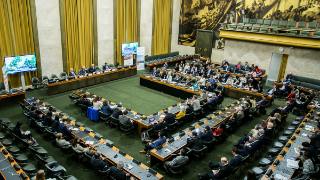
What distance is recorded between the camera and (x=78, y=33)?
1590 centimetres

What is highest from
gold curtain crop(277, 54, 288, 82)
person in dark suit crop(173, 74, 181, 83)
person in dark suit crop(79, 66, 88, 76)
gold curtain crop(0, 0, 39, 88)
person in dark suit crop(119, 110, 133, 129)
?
gold curtain crop(0, 0, 39, 88)

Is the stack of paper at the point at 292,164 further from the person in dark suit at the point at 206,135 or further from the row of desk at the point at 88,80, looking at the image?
the row of desk at the point at 88,80

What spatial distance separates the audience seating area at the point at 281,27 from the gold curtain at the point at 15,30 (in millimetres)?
13582

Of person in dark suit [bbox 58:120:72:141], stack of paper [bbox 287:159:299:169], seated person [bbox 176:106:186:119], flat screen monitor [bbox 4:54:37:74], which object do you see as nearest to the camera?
stack of paper [bbox 287:159:299:169]

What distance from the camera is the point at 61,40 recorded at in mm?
15070

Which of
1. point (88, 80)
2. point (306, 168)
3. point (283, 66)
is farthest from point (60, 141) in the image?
point (283, 66)

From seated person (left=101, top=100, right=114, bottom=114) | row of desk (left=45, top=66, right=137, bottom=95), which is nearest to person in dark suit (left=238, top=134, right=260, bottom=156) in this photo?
seated person (left=101, top=100, right=114, bottom=114)

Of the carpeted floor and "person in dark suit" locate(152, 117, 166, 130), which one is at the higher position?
"person in dark suit" locate(152, 117, 166, 130)

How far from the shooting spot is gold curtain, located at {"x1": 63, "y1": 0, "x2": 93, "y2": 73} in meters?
15.2

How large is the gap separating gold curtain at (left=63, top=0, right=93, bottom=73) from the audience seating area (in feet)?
34.1

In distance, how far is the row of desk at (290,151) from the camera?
6.25m

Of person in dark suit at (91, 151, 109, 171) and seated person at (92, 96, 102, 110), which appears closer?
person in dark suit at (91, 151, 109, 171)

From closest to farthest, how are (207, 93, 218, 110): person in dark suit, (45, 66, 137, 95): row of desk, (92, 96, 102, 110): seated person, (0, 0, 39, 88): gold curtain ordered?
(92, 96, 102, 110): seated person
(207, 93, 218, 110): person in dark suit
(0, 0, 39, 88): gold curtain
(45, 66, 137, 95): row of desk

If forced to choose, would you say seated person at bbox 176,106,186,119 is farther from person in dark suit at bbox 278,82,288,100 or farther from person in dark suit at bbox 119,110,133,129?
person in dark suit at bbox 278,82,288,100
